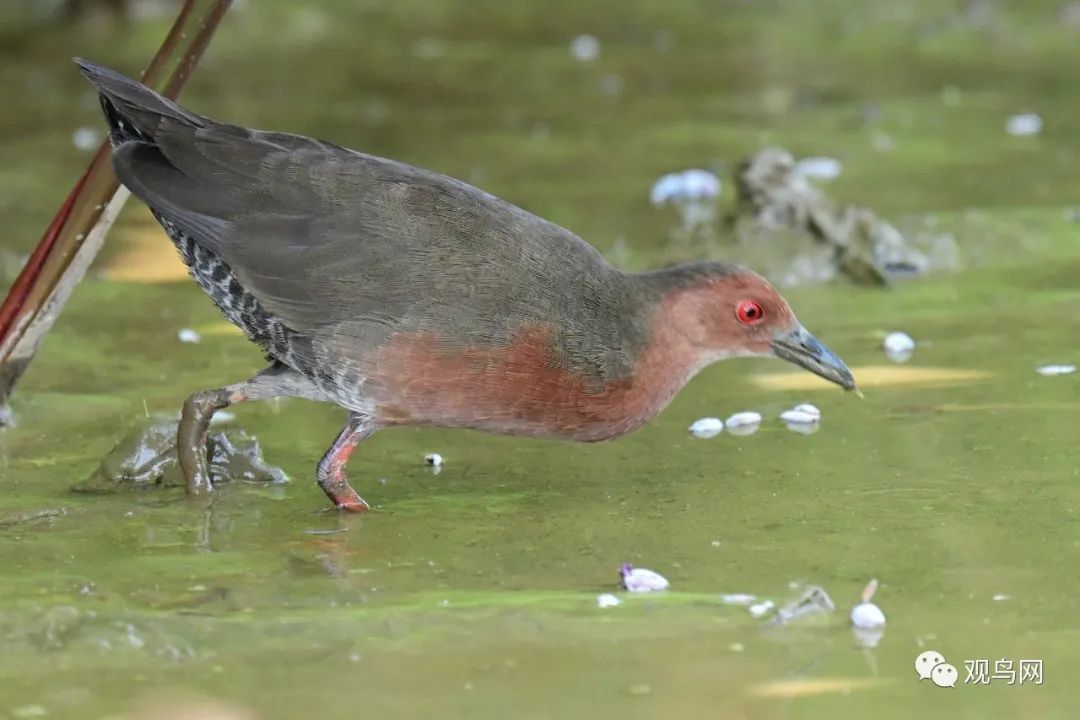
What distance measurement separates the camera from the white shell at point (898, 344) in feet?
22.1

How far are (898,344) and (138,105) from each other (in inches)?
114

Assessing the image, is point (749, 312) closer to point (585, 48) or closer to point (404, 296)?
point (404, 296)

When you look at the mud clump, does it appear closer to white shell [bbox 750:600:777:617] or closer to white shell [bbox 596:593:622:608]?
white shell [bbox 596:593:622:608]

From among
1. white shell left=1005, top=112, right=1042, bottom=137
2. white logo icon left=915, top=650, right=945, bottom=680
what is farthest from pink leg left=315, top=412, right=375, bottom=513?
white shell left=1005, top=112, right=1042, bottom=137

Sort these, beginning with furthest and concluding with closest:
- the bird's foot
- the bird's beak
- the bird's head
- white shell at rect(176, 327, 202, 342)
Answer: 1. white shell at rect(176, 327, 202, 342)
2. the bird's beak
3. the bird's head
4. the bird's foot

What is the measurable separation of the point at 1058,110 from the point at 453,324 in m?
6.69

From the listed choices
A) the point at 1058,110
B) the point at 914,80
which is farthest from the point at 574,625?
the point at 914,80

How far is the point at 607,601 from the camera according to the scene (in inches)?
170

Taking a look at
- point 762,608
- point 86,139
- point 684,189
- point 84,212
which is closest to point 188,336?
point 84,212

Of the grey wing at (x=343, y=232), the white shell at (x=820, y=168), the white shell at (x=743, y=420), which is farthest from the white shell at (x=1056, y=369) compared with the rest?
the white shell at (x=820, y=168)

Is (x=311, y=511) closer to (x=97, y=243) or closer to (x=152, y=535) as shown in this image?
(x=152, y=535)

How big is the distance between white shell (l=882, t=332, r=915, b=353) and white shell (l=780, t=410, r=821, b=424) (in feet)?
2.89

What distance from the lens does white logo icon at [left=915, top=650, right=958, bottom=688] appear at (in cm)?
380

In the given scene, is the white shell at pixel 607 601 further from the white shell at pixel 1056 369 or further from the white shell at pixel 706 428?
the white shell at pixel 1056 369
